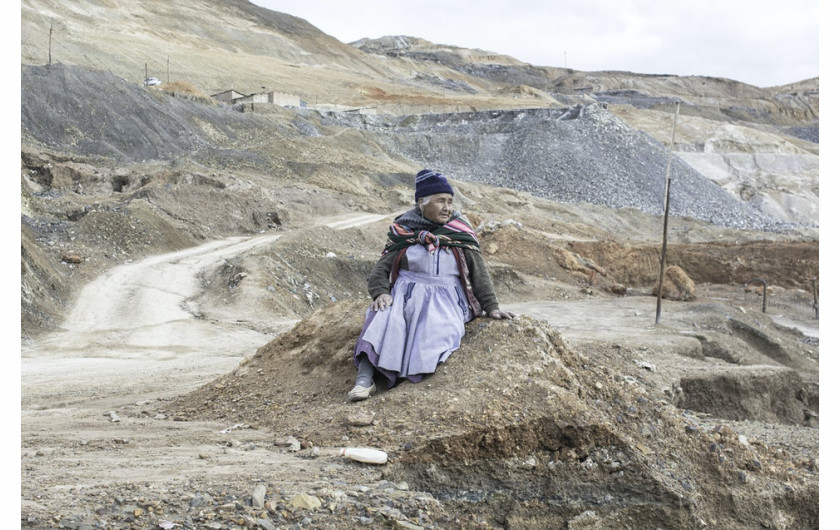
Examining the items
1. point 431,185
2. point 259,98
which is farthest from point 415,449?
point 259,98

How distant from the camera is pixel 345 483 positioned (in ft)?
11.9

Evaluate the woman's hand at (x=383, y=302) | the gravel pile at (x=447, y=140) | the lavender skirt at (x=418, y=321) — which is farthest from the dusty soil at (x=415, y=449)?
the gravel pile at (x=447, y=140)

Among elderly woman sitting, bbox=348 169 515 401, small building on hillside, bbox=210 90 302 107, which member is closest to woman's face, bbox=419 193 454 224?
elderly woman sitting, bbox=348 169 515 401

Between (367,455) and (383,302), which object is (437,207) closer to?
(383,302)

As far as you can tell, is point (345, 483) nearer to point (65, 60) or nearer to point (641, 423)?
point (641, 423)

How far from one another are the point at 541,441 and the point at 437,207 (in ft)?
5.49

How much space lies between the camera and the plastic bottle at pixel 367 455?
3848 mm

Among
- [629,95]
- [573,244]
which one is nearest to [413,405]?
[573,244]

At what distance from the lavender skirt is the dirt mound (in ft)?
0.39

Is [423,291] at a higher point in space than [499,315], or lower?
higher

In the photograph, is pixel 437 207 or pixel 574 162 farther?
pixel 574 162

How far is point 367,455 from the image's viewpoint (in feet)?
12.7

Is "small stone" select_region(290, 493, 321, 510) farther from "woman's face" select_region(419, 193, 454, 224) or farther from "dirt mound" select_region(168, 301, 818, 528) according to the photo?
"woman's face" select_region(419, 193, 454, 224)

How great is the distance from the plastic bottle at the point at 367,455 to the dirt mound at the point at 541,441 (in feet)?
0.25
